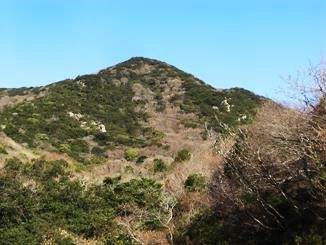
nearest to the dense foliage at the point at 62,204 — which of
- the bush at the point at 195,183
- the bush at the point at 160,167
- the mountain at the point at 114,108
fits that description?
the bush at the point at 195,183

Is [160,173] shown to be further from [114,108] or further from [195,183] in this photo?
[114,108]

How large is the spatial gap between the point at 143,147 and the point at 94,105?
14837 mm

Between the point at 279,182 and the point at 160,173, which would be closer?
the point at 279,182

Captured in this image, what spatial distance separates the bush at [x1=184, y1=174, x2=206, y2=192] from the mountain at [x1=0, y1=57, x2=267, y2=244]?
61mm

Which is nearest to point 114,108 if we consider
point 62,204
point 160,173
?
point 160,173

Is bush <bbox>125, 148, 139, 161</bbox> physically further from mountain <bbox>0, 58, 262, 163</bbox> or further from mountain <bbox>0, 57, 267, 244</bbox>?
mountain <bbox>0, 58, 262, 163</bbox>

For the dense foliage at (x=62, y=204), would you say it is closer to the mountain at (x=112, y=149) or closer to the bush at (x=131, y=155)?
the mountain at (x=112, y=149)

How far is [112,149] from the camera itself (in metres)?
52.2

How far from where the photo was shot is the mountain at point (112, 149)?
25531 mm

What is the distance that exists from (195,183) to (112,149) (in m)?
26.6

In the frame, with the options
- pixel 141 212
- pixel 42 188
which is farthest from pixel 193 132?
pixel 141 212

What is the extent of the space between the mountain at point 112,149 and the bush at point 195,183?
6cm

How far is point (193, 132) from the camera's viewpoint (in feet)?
187

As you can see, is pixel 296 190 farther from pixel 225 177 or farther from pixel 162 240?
pixel 162 240
